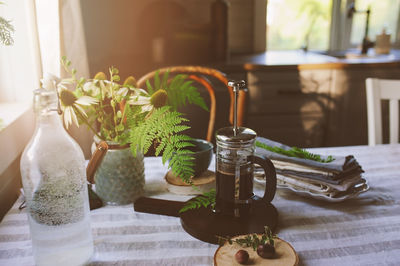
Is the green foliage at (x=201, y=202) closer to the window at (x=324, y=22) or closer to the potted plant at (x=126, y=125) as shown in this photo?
the potted plant at (x=126, y=125)

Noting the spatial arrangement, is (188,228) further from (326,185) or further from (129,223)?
(326,185)

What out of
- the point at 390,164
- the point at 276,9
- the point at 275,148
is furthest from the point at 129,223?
the point at 276,9

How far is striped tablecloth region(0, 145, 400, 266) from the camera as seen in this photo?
0.61m

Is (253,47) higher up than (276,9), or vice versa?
(276,9)

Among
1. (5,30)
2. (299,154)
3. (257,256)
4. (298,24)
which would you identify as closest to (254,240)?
(257,256)

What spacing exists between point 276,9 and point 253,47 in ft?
1.18

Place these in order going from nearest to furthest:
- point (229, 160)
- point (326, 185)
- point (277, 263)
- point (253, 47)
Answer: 1. point (277, 263)
2. point (229, 160)
3. point (326, 185)
4. point (253, 47)

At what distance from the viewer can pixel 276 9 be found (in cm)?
269

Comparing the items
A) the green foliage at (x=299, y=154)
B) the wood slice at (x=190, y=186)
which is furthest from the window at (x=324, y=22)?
the wood slice at (x=190, y=186)

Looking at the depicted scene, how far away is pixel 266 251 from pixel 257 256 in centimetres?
2

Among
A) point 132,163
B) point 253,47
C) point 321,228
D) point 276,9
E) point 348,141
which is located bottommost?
point 348,141

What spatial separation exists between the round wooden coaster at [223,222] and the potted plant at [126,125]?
10 cm

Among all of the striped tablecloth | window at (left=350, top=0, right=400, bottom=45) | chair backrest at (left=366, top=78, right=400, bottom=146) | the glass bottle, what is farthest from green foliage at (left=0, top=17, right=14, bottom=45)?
window at (left=350, top=0, right=400, bottom=45)

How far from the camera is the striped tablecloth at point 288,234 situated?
0.61 metres
